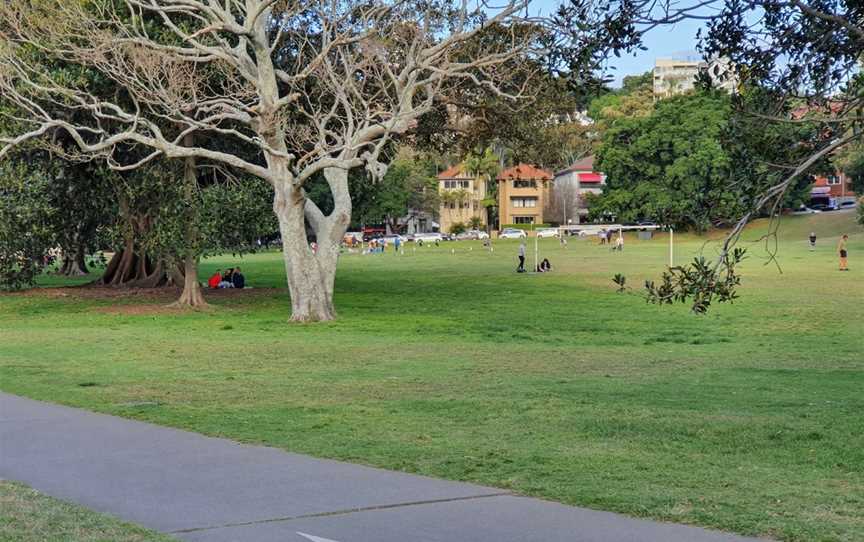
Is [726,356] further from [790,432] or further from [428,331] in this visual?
[790,432]

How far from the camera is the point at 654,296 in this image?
1081 centimetres

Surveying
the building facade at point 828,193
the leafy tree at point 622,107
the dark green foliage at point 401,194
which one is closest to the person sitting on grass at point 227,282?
the dark green foliage at point 401,194

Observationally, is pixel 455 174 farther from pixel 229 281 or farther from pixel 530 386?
pixel 530 386

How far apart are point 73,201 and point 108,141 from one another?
808cm

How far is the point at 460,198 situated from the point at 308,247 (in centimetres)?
10850

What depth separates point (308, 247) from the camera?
31359 mm

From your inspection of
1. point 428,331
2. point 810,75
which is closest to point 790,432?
point 810,75

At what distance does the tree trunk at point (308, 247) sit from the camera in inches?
1219

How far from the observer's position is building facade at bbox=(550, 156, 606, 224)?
134 meters

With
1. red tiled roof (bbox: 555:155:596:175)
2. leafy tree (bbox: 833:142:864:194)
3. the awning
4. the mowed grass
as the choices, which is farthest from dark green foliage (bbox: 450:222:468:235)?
the mowed grass

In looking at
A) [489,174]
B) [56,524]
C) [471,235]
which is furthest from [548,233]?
[56,524]

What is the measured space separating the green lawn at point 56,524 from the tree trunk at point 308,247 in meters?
22.6

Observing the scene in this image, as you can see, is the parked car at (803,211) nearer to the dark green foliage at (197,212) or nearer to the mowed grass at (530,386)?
the mowed grass at (530,386)

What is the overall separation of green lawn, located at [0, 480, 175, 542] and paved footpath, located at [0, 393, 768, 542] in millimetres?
185
